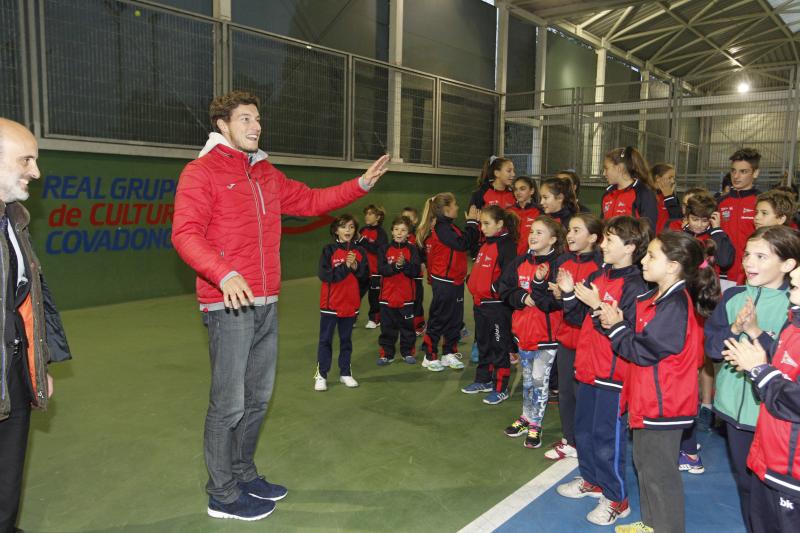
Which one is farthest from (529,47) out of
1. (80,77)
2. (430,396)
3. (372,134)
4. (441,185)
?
(430,396)

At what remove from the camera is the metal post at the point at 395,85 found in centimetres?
1033

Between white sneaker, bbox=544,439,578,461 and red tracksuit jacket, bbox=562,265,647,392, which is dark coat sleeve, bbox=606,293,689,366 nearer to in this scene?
red tracksuit jacket, bbox=562,265,647,392

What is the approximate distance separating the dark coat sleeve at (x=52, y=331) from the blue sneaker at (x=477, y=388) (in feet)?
9.35

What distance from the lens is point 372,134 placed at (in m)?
10.2

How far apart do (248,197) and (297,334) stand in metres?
3.68

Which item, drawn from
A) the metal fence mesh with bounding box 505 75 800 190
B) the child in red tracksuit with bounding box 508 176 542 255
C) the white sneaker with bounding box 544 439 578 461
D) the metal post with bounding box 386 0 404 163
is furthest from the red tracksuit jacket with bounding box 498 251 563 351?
the metal post with bounding box 386 0 404 163

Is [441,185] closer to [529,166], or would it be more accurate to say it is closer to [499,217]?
[529,166]

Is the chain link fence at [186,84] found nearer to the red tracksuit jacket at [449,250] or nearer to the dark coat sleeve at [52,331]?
the red tracksuit jacket at [449,250]

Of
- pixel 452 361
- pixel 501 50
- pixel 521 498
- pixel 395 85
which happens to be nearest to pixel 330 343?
pixel 452 361

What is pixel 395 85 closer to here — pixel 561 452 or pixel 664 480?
pixel 561 452

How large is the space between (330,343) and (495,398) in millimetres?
1296

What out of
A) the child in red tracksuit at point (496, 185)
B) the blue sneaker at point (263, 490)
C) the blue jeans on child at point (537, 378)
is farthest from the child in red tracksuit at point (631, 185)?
the blue sneaker at point (263, 490)

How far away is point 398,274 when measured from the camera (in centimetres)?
511

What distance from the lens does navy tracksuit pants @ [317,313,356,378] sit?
14.9ft
